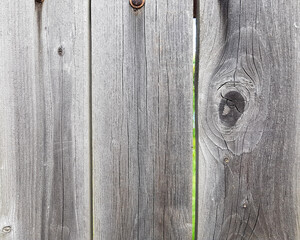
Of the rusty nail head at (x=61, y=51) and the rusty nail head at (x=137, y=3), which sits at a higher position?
the rusty nail head at (x=137, y=3)

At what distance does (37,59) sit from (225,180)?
2.94ft

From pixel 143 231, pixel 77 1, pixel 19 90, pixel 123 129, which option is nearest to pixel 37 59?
pixel 19 90

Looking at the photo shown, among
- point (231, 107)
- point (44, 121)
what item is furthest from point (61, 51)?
point (231, 107)

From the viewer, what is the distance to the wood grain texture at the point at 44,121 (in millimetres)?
1060

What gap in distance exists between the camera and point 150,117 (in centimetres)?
106

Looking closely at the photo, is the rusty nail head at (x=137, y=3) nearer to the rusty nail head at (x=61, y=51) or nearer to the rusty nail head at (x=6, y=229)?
the rusty nail head at (x=61, y=51)

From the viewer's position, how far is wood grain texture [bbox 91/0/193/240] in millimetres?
1047

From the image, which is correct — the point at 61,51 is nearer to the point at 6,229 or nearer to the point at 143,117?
the point at 143,117

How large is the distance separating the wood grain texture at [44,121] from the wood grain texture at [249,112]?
0.49 m

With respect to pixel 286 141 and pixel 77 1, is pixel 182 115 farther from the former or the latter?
pixel 77 1

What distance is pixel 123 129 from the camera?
1.07 metres

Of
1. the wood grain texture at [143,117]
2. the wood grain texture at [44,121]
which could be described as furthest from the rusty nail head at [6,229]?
the wood grain texture at [143,117]

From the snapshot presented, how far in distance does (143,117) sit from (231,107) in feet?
1.14

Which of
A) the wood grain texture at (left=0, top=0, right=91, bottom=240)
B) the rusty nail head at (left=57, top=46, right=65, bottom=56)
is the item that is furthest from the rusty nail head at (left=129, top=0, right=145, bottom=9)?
the rusty nail head at (left=57, top=46, right=65, bottom=56)
